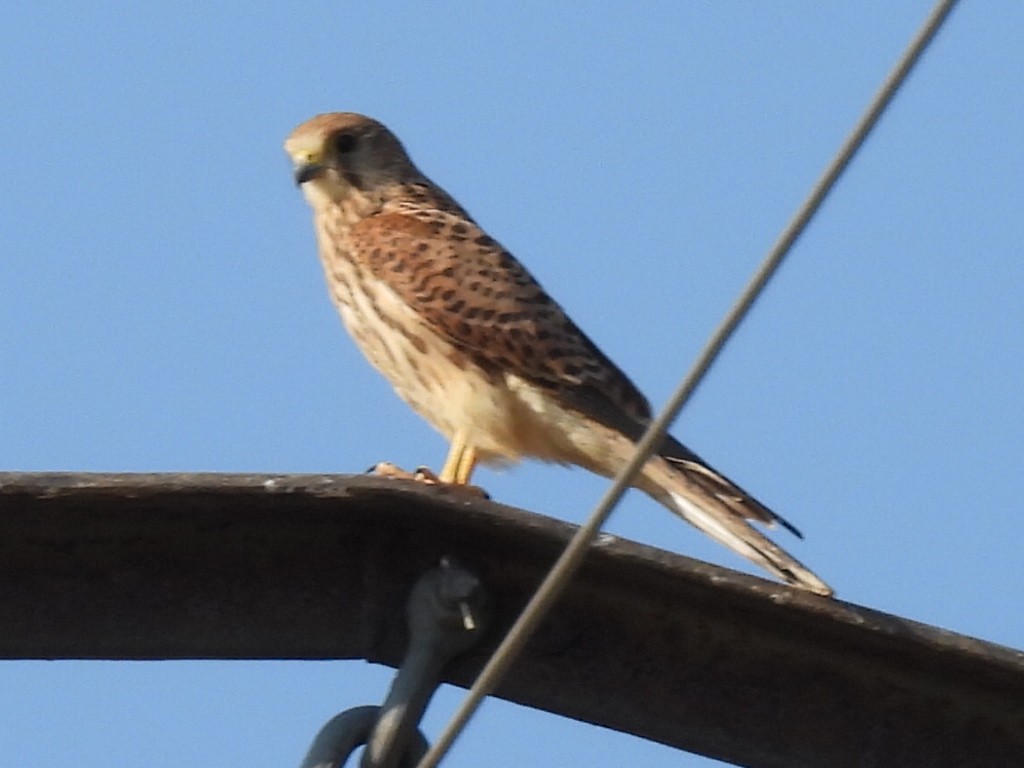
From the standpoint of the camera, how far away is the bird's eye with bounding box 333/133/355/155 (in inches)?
259

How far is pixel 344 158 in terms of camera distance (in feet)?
21.6

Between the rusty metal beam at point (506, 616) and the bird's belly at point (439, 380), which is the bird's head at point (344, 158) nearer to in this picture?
the bird's belly at point (439, 380)

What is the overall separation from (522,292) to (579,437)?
0.52 metres

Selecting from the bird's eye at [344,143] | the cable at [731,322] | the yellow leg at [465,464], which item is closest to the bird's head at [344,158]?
the bird's eye at [344,143]

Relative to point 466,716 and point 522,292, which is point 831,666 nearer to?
point 466,716

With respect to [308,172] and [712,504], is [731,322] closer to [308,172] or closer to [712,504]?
[712,504]

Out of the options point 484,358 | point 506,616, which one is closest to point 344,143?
point 484,358

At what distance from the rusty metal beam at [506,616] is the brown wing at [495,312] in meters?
2.20

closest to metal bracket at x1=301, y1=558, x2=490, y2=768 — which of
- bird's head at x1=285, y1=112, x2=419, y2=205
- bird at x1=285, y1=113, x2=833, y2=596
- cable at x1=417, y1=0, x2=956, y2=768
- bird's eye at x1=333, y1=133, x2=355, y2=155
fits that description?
cable at x1=417, y1=0, x2=956, y2=768

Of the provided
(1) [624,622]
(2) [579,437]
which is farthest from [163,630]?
(2) [579,437]

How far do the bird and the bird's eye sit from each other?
0.47m

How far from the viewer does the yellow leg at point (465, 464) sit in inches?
221

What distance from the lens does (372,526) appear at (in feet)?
10.5

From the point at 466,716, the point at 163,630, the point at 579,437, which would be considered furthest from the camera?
the point at 579,437
